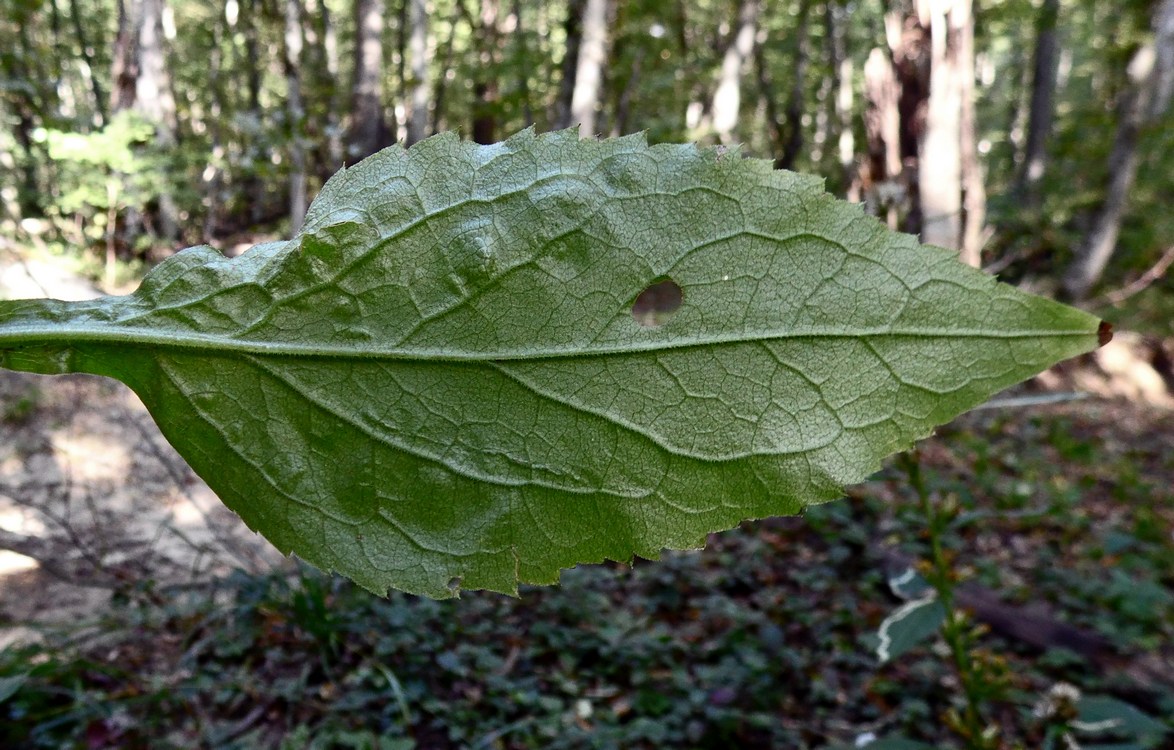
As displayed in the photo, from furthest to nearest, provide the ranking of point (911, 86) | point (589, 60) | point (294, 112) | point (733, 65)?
point (733, 65) < point (294, 112) < point (589, 60) < point (911, 86)

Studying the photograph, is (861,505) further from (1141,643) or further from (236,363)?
(236,363)

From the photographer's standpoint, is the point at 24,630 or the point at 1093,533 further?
the point at 1093,533

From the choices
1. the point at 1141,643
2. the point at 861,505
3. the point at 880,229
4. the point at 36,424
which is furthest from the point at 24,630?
the point at 1141,643

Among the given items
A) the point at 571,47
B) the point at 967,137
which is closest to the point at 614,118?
the point at 571,47

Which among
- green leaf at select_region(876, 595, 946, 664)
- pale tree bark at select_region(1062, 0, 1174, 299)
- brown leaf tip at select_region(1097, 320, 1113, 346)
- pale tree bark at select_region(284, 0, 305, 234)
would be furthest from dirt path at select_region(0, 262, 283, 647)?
pale tree bark at select_region(1062, 0, 1174, 299)

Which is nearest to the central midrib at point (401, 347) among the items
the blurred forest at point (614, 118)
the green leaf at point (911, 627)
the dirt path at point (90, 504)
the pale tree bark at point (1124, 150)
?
the blurred forest at point (614, 118)

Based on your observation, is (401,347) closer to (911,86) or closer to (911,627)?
(911,627)

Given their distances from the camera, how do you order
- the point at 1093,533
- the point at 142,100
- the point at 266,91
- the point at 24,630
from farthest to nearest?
the point at 266,91, the point at 142,100, the point at 1093,533, the point at 24,630

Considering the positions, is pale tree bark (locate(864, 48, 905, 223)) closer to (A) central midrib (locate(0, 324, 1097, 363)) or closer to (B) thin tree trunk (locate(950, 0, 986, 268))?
(B) thin tree trunk (locate(950, 0, 986, 268))

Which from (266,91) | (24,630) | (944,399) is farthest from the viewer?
(266,91)
